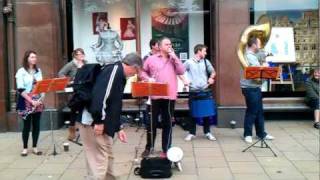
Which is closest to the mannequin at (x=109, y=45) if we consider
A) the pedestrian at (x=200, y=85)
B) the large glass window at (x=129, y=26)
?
the large glass window at (x=129, y=26)

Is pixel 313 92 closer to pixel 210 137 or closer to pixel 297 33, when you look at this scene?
pixel 297 33

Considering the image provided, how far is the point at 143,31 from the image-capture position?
12.5 meters

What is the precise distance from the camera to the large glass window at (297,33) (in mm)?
12148

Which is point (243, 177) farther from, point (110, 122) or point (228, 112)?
point (228, 112)

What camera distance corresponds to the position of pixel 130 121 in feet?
38.9

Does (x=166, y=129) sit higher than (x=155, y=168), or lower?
higher

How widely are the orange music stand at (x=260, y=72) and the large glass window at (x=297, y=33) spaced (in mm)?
3357

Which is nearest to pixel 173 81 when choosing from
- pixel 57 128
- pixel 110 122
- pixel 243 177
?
pixel 243 177

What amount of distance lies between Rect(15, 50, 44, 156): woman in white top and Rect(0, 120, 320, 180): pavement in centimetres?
48

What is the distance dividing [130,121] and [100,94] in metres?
5.81

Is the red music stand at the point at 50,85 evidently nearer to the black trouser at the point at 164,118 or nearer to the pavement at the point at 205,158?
the pavement at the point at 205,158

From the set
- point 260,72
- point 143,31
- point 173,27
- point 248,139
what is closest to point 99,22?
point 143,31

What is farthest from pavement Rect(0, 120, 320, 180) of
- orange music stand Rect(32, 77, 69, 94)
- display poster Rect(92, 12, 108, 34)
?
display poster Rect(92, 12, 108, 34)

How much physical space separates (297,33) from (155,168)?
6038 millimetres
